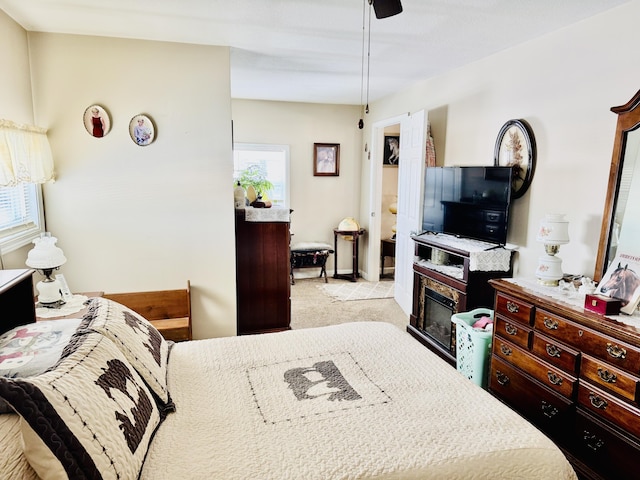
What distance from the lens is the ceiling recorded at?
93.7 inches

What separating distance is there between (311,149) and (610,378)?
475 centimetres

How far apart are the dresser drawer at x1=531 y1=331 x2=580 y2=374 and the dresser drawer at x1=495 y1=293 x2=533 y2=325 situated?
3.9 inches

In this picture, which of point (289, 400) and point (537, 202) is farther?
point (537, 202)

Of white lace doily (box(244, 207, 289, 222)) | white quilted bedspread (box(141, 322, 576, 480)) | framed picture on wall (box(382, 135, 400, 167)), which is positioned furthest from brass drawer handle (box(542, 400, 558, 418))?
framed picture on wall (box(382, 135, 400, 167))

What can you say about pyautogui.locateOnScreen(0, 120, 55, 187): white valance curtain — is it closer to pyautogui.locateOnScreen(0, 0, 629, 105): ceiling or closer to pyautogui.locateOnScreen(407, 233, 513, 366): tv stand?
pyautogui.locateOnScreen(0, 0, 629, 105): ceiling

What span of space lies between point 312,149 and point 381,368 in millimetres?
4555

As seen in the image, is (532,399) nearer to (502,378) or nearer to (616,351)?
(502,378)

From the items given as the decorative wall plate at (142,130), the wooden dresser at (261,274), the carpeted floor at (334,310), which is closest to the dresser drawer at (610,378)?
the carpeted floor at (334,310)

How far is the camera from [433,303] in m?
3.67

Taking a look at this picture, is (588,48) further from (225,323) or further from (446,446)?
(225,323)

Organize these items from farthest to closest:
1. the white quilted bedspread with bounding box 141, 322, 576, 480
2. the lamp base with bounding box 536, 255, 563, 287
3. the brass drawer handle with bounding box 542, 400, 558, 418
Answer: the lamp base with bounding box 536, 255, 563, 287, the brass drawer handle with bounding box 542, 400, 558, 418, the white quilted bedspread with bounding box 141, 322, 576, 480

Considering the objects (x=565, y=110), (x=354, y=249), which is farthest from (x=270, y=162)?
(x=565, y=110)

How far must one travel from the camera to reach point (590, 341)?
193 cm

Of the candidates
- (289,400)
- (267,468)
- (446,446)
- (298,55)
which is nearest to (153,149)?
(298,55)
